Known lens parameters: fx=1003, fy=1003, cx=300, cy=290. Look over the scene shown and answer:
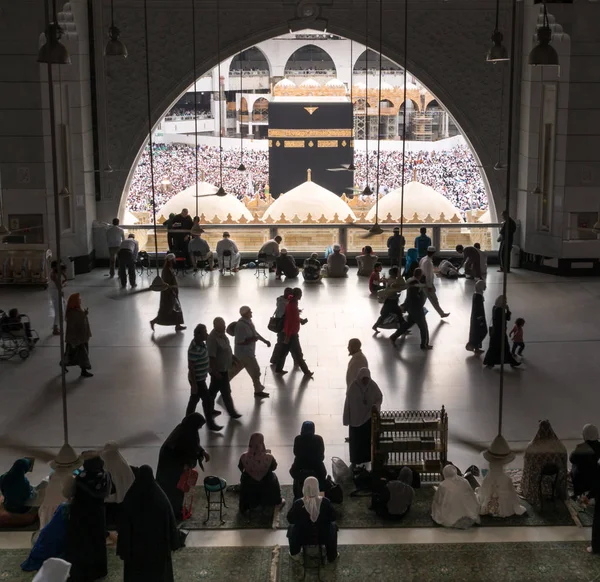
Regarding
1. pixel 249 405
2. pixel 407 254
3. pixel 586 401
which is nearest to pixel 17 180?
pixel 407 254

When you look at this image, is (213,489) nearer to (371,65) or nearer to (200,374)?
(200,374)

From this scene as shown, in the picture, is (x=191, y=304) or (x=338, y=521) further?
(x=191, y=304)

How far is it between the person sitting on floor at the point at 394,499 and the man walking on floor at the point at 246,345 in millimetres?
3203

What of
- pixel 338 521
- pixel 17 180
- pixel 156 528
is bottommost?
pixel 338 521

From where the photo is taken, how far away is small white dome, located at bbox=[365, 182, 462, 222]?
21.1m

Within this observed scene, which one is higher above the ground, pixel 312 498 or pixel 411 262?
pixel 411 262

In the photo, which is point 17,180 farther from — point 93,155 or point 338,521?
point 338,521

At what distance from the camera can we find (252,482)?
27.7 feet

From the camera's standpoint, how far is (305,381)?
39.7ft

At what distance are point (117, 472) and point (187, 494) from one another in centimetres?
81

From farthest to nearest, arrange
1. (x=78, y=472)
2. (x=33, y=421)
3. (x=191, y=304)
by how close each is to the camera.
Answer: (x=191, y=304), (x=33, y=421), (x=78, y=472)

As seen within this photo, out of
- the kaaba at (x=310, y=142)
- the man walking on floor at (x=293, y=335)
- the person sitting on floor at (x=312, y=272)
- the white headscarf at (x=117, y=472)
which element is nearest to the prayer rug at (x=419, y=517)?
the white headscarf at (x=117, y=472)

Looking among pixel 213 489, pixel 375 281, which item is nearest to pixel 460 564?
pixel 213 489

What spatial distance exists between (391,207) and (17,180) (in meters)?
7.74
